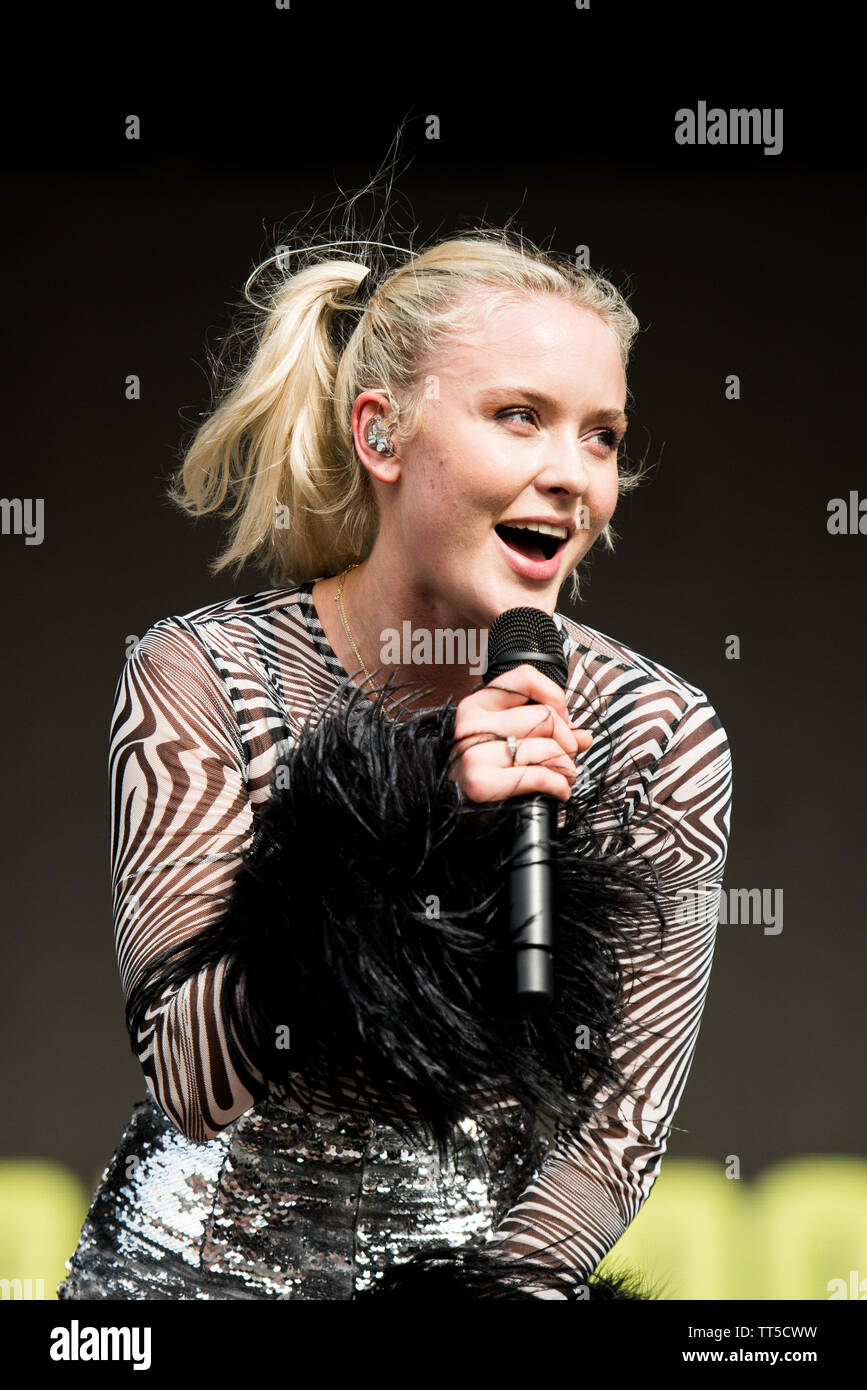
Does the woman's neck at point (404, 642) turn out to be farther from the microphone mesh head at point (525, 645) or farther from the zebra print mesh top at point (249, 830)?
the microphone mesh head at point (525, 645)

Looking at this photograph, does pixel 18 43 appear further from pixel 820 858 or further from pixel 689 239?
pixel 820 858

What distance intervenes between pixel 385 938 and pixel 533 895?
0.44ft

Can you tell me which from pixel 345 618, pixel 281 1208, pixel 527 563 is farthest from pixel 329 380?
pixel 281 1208

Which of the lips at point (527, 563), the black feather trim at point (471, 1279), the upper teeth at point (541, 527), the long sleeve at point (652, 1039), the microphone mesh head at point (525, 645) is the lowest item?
the black feather trim at point (471, 1279)

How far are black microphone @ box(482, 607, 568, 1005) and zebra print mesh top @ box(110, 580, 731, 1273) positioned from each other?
19cm

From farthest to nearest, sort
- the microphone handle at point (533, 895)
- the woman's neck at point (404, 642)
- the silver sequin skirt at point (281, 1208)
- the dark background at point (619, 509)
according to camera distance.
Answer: the dark background at point (619, 509), the woman's neck at point (404, 642), the silver sequin skirt at point (281, 1208), the microphone handle at point (533, 895)

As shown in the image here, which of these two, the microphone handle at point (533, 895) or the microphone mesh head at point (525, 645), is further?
the microphone mesh head at point (525, 645)

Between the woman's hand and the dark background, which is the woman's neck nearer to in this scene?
the woman's hand

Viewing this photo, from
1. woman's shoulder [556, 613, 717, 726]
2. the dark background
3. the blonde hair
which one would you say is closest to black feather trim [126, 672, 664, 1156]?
woman's shoulder [556, 613, 717, 726]

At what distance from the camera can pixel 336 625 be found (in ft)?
4.72

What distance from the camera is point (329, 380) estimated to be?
152 cm

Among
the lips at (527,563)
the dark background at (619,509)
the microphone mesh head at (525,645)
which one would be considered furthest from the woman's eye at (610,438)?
the dark background at (619,509)

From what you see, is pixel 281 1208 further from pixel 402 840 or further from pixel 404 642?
pixel 404 642

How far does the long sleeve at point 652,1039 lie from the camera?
1.27m
